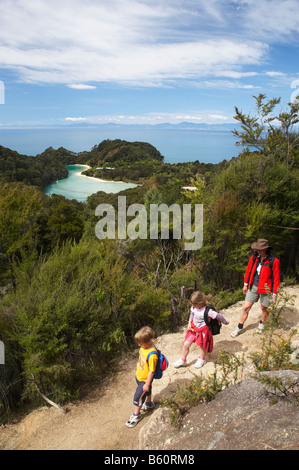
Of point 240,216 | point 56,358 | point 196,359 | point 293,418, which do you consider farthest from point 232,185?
point 293,418

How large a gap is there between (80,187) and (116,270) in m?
69.0

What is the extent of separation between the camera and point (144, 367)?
371 cm

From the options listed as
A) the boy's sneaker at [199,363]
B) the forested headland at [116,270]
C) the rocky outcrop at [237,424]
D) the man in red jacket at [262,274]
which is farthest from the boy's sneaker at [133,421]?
the man in red jacket at [262,274]

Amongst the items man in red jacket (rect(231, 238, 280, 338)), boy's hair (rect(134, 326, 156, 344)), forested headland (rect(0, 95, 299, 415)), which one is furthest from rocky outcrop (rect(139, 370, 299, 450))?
forested headland (rect(0, 95, 299, 415))

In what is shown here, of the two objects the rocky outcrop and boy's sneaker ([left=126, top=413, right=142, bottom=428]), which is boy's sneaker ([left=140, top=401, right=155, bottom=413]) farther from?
the rocky outcrop

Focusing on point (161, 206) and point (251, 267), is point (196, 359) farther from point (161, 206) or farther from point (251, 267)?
point (161, 206)

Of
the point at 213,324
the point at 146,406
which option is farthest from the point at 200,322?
the point at 146,406

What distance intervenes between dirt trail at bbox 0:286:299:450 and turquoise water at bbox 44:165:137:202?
5697 centimetres

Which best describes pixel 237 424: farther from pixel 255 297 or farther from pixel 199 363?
pixel 255 297

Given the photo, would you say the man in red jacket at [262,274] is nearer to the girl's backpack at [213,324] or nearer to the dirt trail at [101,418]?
the dirt trail at [101,418]

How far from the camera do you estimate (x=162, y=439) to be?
3328mm

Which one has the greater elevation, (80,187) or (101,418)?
(80,187)

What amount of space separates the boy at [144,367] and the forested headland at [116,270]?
1.72 metres

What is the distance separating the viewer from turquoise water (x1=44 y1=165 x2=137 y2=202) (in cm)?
A: 6390
